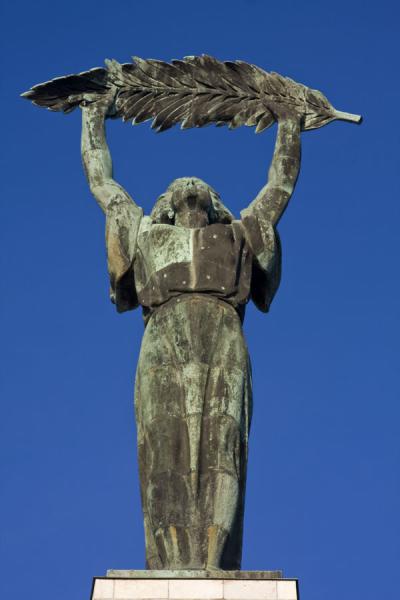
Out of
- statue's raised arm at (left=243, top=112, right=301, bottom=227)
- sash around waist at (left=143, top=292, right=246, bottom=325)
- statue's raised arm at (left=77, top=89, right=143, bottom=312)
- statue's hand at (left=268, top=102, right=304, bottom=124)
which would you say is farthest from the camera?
statue's hand at (left=268, top=102, right=304, bottom=124)

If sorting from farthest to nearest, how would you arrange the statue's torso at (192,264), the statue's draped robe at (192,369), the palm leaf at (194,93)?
the palm leaf at (194,93)
the statue's torso at (192,264)
the statue's draped robe at (192,369)

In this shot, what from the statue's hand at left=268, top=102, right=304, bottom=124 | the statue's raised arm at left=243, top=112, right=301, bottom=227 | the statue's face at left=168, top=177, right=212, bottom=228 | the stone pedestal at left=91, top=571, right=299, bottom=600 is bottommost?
the stone pedestal at left=91, top=571, right=299, bottom=600

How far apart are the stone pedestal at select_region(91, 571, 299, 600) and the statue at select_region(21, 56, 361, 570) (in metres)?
0.75

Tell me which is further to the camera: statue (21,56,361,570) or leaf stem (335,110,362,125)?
leaf stem (335,110,362,125)

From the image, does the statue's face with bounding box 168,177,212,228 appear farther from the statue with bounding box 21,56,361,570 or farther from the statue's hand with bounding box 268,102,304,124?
the statue's hand with bounding box 268,102,304,124

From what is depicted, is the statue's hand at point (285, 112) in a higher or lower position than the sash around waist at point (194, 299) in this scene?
higher

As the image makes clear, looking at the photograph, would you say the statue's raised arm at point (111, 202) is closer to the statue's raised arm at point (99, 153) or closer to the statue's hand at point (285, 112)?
the statue's raised arm at point (99, 153)

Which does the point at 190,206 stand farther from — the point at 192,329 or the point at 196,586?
the point at 196,586

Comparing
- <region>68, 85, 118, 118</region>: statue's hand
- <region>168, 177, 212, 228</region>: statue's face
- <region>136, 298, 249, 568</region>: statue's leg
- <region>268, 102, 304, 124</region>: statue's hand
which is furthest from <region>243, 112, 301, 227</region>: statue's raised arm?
<region>68, 85, 118, 118</region>: statue's hand

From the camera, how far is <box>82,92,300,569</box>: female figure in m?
20.7

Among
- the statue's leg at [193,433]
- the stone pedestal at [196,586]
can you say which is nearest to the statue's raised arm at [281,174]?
the statue's leg at [193,433]

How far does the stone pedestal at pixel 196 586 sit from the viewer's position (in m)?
19.3

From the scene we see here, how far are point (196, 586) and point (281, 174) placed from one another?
21.5 ft

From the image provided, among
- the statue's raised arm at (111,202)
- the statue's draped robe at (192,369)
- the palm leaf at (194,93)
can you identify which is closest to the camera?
the statue's draped robe at (192,369)
